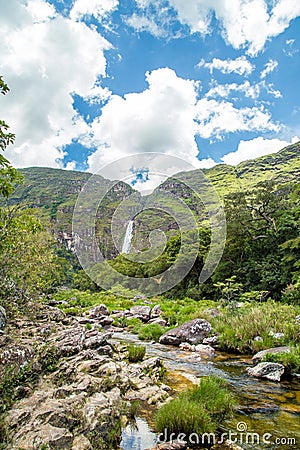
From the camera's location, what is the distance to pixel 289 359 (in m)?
8.42

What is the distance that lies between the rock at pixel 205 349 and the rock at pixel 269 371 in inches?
112

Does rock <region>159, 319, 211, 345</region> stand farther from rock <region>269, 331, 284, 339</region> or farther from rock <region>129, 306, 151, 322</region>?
rock <region>129, 306, 151, 322</region>

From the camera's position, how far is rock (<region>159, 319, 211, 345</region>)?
13.0 m

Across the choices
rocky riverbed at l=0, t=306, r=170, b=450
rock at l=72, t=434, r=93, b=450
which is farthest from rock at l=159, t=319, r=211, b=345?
rock at l=72, t=434, r=93, b=450

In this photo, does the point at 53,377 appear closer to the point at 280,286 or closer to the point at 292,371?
the point at 292,371

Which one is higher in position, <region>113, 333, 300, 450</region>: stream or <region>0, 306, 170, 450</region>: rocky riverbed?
<region>0, 306, 170, 450</region>: rocky riverbed

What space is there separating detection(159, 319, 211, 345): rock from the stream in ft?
7.59

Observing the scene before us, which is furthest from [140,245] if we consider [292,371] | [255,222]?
[292,371]

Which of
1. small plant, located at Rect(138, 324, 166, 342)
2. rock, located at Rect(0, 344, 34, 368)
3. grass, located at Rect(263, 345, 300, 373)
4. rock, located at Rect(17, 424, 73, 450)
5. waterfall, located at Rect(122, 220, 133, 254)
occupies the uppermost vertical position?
waterfall, located at Rect(122, 220, 133, 254)

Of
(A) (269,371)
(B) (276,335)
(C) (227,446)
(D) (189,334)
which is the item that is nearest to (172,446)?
(C) (227,446)

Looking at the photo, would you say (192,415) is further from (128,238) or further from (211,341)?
(128,238)

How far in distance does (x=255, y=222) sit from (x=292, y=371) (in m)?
29.0

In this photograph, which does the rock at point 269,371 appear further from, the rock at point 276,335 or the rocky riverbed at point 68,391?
the rock at point 276,335

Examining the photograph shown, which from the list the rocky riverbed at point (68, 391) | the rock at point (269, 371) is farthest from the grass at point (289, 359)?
the rocky riverbed at point (68, 391)
